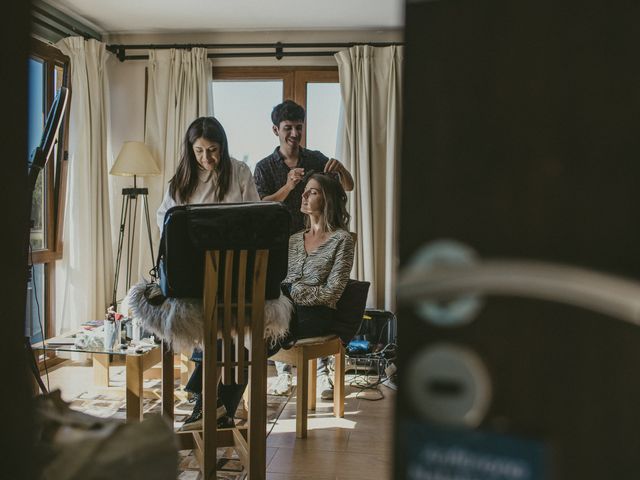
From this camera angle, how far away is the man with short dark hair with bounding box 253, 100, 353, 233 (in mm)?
3496

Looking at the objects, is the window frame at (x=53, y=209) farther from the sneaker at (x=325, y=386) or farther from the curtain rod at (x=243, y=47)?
the sneaker at (x=325, y=386)

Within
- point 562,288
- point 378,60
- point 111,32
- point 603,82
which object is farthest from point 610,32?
point 111,32

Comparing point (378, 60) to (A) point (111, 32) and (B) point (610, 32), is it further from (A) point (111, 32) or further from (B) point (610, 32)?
(B) point (610, 32)

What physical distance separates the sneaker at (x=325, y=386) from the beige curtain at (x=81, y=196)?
5.54 ft

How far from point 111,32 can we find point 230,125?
1081mm

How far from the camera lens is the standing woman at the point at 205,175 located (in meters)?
2.63

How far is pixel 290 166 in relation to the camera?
3.66 metres

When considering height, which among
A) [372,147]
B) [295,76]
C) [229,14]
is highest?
[229,14]

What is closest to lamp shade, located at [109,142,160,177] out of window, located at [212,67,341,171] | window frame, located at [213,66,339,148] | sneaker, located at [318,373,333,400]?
window, located at [212,67,341,171]

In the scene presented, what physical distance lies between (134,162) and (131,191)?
24cm

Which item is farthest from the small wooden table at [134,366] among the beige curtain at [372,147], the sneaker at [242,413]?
the beige curtain at [372,147]

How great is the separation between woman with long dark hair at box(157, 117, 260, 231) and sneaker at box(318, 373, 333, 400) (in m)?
1.11

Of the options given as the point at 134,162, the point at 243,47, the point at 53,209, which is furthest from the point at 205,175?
the point at 243,47

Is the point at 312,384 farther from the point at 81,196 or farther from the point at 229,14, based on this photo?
the point at 229,14
